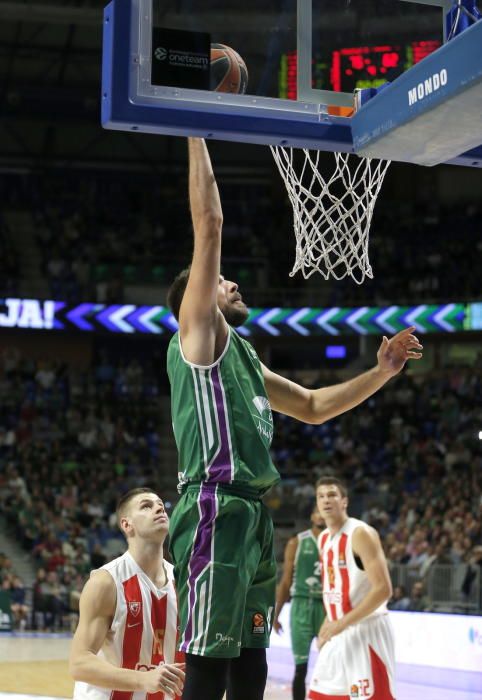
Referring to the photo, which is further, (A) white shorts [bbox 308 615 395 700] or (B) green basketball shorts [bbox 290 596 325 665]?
(B) green basketball shorts [bbox 290 596 325 665]

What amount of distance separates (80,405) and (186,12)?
18340 millimetres

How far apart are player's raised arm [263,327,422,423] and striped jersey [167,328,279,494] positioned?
1.54 ft

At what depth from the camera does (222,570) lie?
320 centimetres

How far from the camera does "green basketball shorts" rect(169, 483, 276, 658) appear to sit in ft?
10.4

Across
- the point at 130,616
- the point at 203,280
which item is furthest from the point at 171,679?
the point at 203,280

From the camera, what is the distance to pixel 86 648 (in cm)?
421

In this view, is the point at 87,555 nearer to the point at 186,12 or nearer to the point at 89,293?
the point at 89,293

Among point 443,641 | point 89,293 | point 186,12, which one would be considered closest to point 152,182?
point 89,293

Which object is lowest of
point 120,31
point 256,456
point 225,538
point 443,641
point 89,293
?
point 443,641

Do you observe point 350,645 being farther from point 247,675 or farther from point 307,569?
point 247,675

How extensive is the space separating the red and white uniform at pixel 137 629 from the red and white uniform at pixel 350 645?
2.80 metres

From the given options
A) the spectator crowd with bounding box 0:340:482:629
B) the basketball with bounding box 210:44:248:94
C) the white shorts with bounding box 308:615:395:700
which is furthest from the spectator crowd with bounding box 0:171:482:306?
the basketball with bounding box 210:44:248:94

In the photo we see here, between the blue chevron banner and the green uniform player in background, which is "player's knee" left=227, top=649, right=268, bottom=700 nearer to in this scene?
the green uniform player in background

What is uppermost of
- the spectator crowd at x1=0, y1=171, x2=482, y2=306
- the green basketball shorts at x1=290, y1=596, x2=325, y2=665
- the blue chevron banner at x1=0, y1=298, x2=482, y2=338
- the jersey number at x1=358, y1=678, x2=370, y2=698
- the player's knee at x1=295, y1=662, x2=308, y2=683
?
the spectator crowd at x1=0, y1=171, x2=482, y2=306
